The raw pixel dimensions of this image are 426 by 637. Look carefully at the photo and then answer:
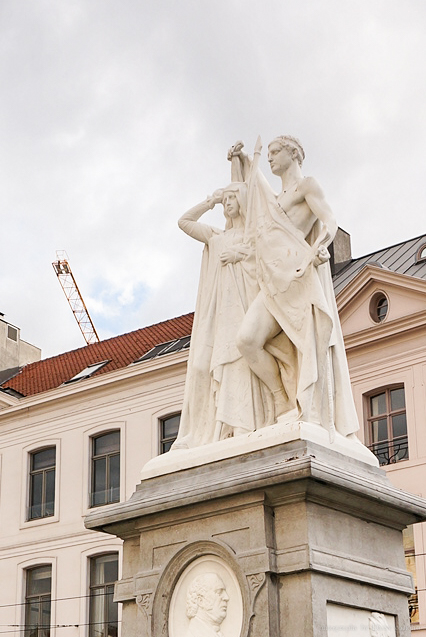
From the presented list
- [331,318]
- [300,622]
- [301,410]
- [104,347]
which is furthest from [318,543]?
[104,347]

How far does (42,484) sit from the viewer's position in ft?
104

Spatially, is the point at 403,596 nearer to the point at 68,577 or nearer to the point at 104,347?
the point at 68,577

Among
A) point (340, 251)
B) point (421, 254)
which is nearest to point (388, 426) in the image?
point (421, 254)

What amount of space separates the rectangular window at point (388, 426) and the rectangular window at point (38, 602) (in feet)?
33.5

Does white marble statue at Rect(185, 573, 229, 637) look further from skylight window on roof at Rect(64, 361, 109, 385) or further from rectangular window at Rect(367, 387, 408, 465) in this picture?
skylight window on roof at Rect(64, 361, 109, 385)

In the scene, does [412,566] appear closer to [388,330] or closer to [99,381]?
[388,330]

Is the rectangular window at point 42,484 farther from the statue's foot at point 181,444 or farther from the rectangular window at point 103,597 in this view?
the statue's foot at point 181,444

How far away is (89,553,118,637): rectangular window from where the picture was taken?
2877 cm

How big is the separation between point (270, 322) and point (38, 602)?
23.7 meters

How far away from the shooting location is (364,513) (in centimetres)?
793

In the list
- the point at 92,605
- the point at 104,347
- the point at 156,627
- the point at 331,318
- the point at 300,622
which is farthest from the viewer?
the point at 104,347

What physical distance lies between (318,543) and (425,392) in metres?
17.6

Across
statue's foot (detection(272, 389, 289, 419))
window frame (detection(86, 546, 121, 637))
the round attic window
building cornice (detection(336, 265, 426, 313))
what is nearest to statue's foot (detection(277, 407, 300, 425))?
statue's foot (detection(272, 389, 289, 419))

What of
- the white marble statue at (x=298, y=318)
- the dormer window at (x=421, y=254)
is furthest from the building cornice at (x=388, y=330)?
the white marble statue at (x=298, y=318)
